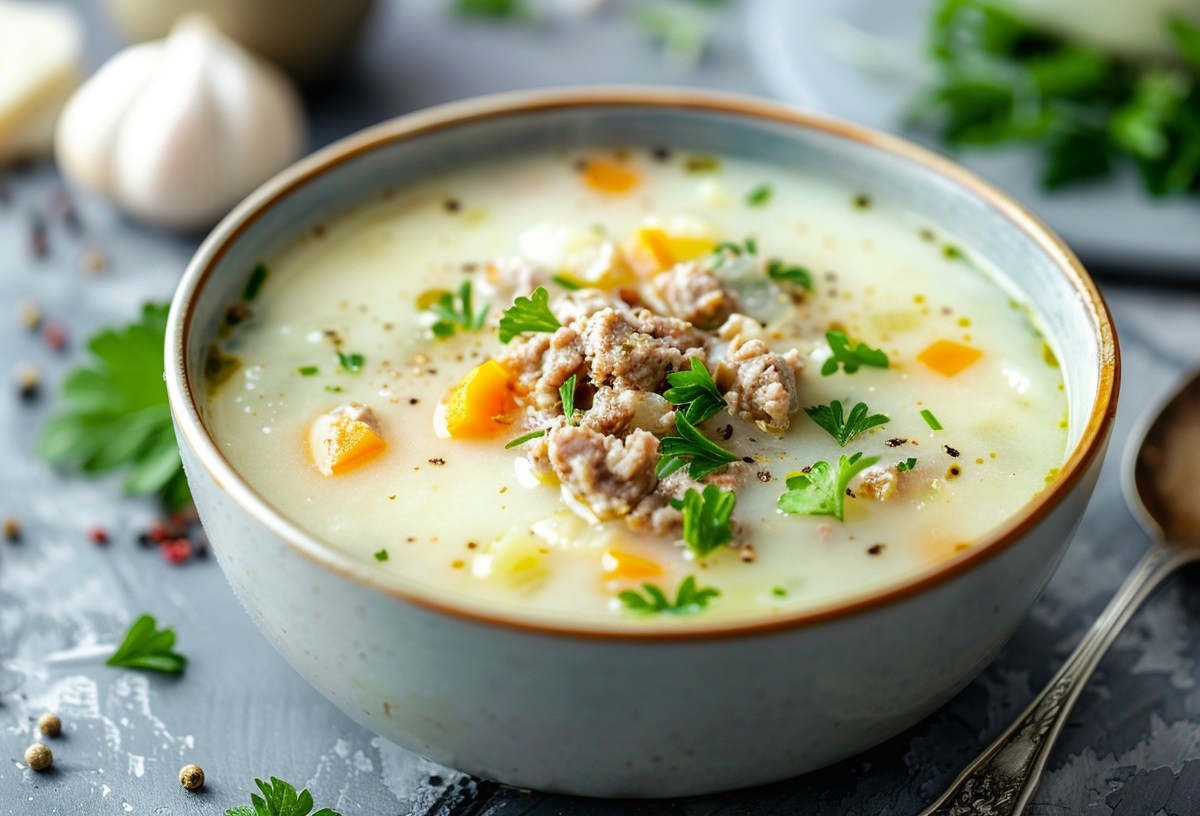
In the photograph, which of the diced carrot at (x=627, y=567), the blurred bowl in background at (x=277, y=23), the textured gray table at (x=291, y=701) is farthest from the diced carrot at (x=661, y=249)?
the blurred bowl in background at (x=277, y=23)

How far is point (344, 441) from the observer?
7.00 feet

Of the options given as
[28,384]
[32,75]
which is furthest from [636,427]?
[32,75]

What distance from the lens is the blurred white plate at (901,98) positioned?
10.8ft

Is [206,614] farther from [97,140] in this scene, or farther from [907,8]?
[907,8]

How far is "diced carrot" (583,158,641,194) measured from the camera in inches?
111

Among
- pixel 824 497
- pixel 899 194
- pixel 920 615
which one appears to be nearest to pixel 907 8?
pixel 899 194

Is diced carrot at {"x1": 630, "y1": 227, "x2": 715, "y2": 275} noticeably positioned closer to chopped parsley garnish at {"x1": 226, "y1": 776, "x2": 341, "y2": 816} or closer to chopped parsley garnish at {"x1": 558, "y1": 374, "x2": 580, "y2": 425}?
chopped parsley garnish at {"x1": 558, "y1": 374, "x2": 580, "y2": 425}

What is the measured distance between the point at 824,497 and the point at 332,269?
43.6 inches

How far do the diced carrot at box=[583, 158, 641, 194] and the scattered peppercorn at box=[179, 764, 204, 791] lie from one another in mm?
1414

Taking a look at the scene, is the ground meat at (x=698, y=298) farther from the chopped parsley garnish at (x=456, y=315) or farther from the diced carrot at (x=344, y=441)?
the diced carrot at (x=344, y=441)

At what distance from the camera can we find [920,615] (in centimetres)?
173

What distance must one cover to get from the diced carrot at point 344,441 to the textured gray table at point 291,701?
43 cm

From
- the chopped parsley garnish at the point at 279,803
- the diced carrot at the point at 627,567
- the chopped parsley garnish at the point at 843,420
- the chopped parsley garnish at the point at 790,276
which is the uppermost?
the diced carrot at the point at 627,567

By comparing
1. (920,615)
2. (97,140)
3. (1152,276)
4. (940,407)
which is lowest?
(1152,276)
